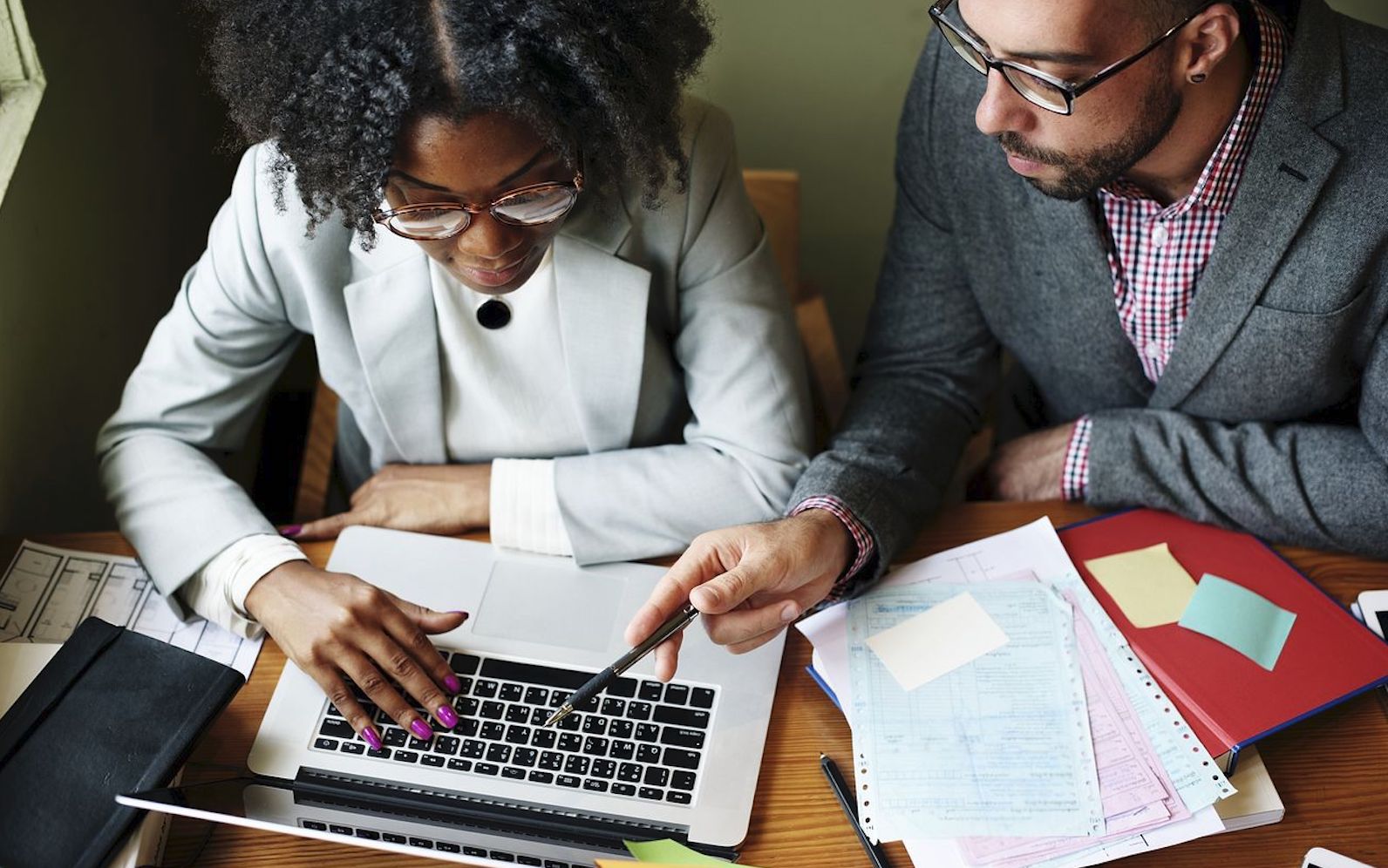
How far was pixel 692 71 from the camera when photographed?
1.18m

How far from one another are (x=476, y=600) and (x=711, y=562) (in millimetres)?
261

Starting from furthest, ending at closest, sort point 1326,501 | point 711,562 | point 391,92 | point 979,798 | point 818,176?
point 818,176, point 1326,501, point 711,562, point 979,798, point 391,92

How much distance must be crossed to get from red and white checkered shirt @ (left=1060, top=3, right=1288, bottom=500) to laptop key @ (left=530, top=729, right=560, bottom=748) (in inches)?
25.4

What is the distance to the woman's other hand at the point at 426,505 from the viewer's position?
1361 mm

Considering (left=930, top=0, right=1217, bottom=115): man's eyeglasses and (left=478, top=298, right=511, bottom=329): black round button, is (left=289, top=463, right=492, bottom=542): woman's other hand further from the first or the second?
(left=930, top=0, right=1217, bottom=115): man's eyeglasses

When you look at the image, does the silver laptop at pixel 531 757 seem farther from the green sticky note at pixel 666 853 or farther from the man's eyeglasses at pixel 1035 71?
the man's eyeglasses at pixel 1035 71

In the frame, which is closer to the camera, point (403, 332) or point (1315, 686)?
point (1315, 686)

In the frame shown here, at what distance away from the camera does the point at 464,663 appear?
1213 millimetres

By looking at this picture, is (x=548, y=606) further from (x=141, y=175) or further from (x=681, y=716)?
(x=141, y=175)

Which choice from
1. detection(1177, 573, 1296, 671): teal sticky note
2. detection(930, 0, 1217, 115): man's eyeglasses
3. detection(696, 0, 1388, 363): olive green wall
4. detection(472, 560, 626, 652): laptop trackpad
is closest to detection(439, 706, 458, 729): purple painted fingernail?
detection(472, 560, 626, 652): laptop trackpad

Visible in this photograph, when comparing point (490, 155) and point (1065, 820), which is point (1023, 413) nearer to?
point (1065, 820)

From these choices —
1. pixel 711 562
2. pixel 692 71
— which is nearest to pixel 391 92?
pixel 692 71

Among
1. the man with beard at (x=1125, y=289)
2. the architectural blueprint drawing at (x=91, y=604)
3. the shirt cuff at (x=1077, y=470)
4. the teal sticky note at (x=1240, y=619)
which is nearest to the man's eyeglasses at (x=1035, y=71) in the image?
the man with beard at (x=1125, y=289)

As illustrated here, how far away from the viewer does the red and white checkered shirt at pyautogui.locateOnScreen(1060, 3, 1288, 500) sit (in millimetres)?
1273
